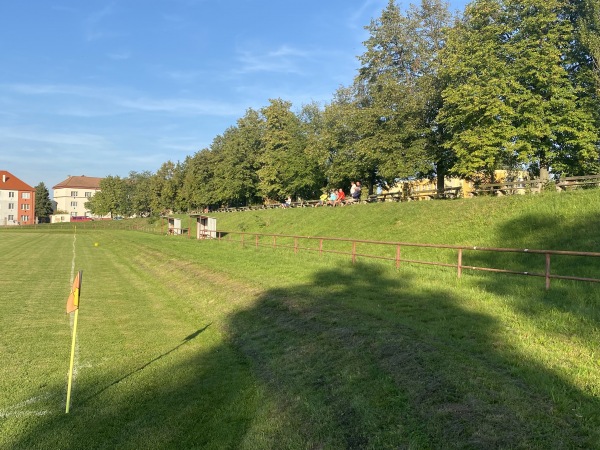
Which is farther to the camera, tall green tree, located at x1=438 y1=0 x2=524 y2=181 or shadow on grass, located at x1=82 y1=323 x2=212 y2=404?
tall green tree, located at x1=438 y1=0 x2=524 y2=181

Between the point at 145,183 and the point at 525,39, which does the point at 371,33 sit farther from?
the point at 145,183

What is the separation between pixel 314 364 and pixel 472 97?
23755mm

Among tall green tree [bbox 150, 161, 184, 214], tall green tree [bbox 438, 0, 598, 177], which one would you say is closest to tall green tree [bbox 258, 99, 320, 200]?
tall green tree [bbox 438, 0, 598, 177]

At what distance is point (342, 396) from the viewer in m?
5.09

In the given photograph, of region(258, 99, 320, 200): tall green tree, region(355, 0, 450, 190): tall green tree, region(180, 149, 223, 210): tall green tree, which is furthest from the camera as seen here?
region(180, 149, 223, 210): tall green tree

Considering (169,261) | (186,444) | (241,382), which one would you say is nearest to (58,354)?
(241,382)

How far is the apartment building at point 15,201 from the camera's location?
12556 centimetres

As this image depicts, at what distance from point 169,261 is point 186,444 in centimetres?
1710

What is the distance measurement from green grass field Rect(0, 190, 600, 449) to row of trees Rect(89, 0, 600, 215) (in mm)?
14139

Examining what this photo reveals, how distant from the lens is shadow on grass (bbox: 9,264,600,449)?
4.09m

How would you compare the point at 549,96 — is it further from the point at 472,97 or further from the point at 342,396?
the point at 342,396

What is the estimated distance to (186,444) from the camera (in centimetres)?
463

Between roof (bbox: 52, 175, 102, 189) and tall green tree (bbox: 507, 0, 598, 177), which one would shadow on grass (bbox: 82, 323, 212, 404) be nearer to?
tall green tree (bbox: 507, 0, 598, 177)

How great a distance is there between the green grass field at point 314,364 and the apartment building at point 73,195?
165m
